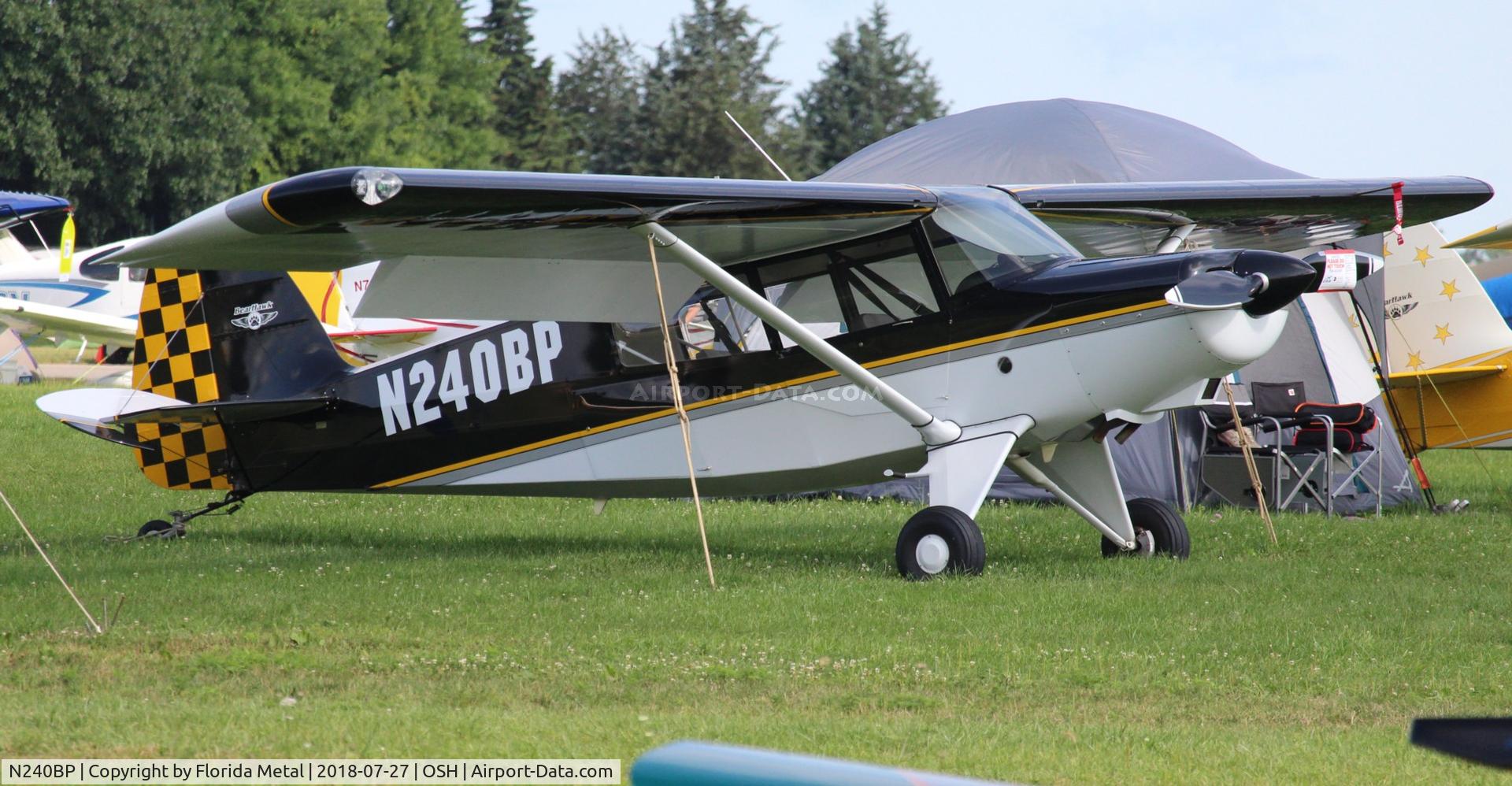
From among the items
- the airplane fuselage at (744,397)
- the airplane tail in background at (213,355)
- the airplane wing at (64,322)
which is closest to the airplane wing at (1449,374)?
the airplane fuselage at (744,397)

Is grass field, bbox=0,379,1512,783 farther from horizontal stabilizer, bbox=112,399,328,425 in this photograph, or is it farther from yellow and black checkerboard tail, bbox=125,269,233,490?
horizontal stabilizer, bbox=112,399,328,425

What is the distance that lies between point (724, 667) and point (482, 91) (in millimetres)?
58601

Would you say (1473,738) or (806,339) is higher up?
(806,339)

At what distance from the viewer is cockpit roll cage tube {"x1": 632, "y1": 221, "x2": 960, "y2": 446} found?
7906 millimetres

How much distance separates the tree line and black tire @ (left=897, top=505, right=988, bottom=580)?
38.6m

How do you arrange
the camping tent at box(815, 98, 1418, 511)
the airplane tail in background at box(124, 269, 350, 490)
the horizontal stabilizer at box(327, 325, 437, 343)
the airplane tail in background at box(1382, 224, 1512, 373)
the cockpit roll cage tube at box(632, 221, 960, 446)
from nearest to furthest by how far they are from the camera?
the cockpit roll cage tube at box(632, 221, 960, 446) < the airplane tail in background at box(124, 269, 350, 490) < the camping tent at box(815, 98, 1418, 511) < the airplane tail in background at box(1382, 224, 1512, 373) < the horizontal stabilizer at box(327, 325, 437, 343)

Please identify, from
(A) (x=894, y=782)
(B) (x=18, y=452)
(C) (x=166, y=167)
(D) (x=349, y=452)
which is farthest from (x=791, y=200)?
(C) (x=166, y=167)

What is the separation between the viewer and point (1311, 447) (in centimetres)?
1284

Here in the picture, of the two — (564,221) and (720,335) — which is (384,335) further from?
(564,221)

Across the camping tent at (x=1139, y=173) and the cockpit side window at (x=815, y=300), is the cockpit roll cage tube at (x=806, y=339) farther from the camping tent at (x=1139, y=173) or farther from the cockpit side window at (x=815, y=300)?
the camping tent at (x=1139, y=173)

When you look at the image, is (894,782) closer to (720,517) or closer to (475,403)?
(475,403)

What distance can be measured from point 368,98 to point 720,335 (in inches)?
1922

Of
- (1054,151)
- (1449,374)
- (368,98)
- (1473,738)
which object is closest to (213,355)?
(1054,151)

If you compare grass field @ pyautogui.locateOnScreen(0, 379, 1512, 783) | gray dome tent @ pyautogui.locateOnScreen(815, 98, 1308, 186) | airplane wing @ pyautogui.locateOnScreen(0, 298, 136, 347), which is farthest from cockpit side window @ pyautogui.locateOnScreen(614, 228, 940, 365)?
airplane wing @ pyautogui.locateOnScreen(0, 298, 136, 347)
